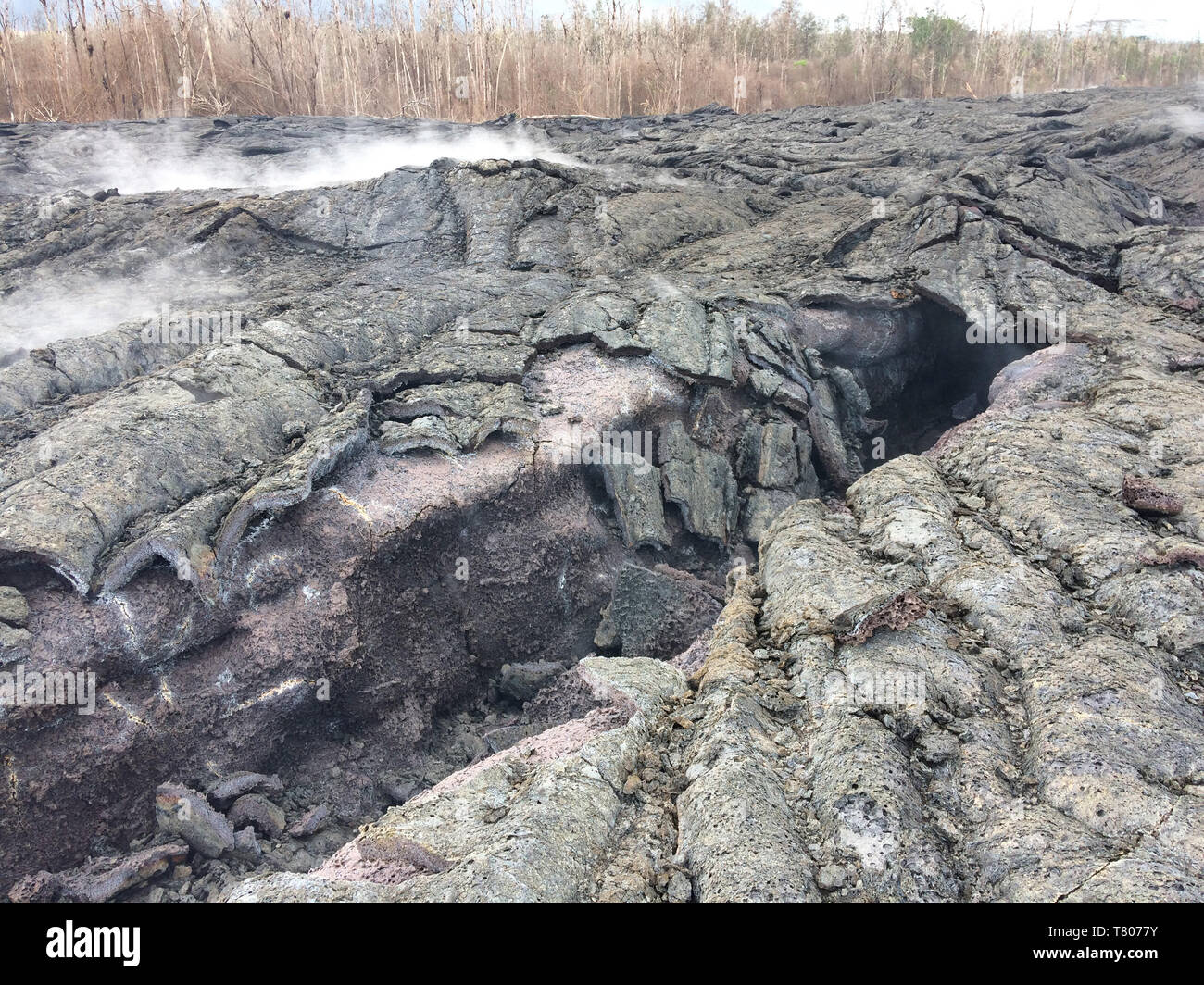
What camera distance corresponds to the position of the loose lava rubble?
2.60 meters

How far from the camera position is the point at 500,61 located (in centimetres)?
1223

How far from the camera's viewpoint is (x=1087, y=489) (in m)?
4.04

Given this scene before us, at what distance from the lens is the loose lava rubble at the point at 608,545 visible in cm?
260

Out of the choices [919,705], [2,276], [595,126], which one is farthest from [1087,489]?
[595,126]

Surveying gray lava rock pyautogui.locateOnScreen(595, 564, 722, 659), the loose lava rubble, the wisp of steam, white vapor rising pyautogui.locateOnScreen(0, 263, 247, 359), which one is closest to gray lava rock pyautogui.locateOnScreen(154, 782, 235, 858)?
the loose lava rubble

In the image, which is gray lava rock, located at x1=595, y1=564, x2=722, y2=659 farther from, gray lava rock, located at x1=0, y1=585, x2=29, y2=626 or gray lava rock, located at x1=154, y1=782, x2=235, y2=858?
gray lava rock, located at x1=0, y1=585, x2=29, y2=626

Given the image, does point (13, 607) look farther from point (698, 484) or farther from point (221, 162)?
point (221, 162)

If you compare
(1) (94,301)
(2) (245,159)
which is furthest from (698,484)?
(2) (245,159)

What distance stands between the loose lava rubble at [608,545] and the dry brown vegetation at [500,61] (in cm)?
422

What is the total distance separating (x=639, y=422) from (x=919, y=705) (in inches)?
112

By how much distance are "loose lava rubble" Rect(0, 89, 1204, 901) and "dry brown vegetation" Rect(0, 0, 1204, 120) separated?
4.22 m

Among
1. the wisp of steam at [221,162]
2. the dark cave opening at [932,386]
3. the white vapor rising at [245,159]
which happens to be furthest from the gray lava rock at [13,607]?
the white vapor rising at [245,159]

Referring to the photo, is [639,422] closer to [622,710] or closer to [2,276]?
[622,710]

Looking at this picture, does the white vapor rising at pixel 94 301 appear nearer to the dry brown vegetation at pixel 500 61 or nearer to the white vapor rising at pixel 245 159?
the white vapor rising at pixel 245 159
